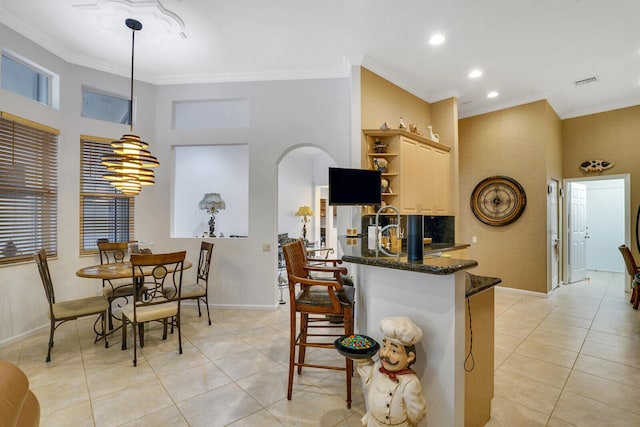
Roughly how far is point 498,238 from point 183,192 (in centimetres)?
623

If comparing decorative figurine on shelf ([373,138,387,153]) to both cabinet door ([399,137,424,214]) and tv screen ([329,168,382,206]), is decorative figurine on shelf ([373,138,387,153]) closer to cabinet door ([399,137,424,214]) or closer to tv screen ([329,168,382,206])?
cabinet door ([399,137,424,214])

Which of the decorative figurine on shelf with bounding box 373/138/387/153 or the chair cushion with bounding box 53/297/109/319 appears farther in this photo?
the decorative figurine on shelf with bounding box 373/138/387/153

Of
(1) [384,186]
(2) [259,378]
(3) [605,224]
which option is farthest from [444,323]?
(3) [605,224]

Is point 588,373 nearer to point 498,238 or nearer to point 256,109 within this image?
point 498,238

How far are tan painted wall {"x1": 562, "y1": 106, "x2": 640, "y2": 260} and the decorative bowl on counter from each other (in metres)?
6.15

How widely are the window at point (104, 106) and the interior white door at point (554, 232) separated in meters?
6.90

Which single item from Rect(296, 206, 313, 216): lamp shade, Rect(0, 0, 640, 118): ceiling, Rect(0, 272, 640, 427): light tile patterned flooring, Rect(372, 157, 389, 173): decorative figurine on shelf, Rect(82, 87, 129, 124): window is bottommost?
Rect(0, 272, 640, 427): light tile patterned flooring

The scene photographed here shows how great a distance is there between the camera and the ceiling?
2.88 metres

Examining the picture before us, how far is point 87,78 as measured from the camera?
384cm

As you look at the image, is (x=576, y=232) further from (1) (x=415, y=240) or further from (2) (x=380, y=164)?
(1) (x=415, y=240)

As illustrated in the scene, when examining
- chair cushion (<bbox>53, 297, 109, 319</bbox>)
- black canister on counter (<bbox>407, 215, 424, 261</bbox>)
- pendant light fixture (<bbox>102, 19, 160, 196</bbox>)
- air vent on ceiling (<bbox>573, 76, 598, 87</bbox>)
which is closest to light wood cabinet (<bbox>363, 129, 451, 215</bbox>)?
black canister on counter (<bbox>407, 215, 424, 261</bbox>)

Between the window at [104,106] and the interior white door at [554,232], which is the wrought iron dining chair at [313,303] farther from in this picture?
the interior white door at [554,232]

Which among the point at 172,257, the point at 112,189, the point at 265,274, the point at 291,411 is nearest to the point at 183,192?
Result: the point at 112,189

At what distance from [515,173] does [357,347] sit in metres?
4.99
